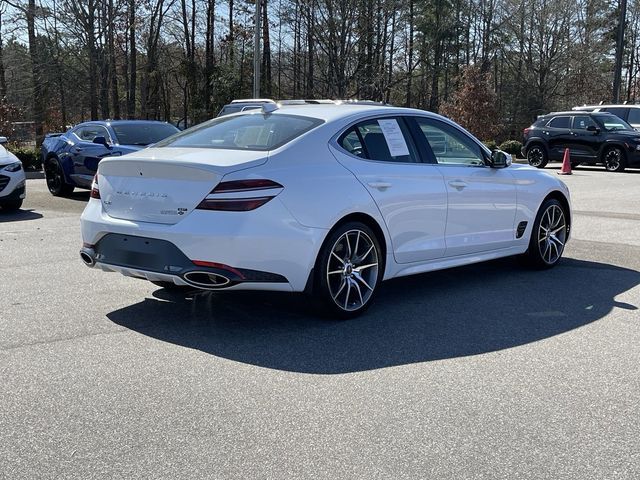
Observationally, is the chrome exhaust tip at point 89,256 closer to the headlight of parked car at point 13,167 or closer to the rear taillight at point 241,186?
the rear taillight at point 241,186

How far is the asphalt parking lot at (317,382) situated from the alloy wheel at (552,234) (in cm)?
65

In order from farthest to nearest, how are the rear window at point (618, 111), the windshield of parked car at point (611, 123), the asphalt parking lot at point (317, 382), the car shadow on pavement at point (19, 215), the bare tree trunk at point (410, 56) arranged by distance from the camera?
the bare tree trunk at point (410, 56) < the rear window at point (618, 111) < the windshield of parked car at point (611, 123) < the car shadow on pavement at point (19, 215) < the asphalt parking lot at point (317, 382)

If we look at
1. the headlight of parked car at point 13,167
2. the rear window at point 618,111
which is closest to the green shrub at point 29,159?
the headlight of parked car at point 13,167

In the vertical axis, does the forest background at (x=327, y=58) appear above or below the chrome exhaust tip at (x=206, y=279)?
above

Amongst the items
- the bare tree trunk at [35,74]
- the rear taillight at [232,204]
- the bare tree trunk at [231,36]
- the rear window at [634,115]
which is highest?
the bare tree trunk at [231,36]

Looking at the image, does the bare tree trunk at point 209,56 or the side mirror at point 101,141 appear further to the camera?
the bare tree trunk at point 209,56

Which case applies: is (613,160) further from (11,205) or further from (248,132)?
(248,132)

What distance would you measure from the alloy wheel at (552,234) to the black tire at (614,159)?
52.0ft

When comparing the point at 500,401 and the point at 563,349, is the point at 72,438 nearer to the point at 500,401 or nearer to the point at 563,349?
the point at 500,401

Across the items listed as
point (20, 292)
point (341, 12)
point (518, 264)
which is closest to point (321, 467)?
point (20, 292)

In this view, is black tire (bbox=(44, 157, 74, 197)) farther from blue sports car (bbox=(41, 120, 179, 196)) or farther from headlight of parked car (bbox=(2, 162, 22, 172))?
headlight of parked car (bbox=(2, 162, 22, 172))

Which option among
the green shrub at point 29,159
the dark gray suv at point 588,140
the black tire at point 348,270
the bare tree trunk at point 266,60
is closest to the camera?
the black tire at point 348,270

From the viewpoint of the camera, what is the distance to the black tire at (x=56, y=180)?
570 inches

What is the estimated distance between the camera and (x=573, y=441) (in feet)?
11.6
